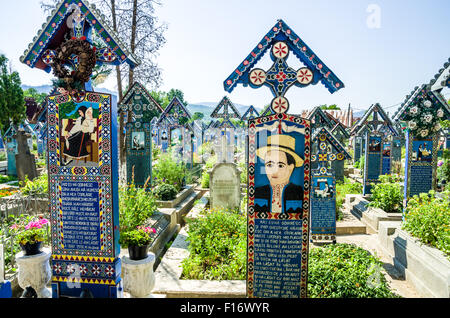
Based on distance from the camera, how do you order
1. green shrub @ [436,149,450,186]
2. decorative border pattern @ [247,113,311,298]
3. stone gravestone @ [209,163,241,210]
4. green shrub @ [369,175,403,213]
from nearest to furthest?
decorative border pattern @ [247,113,311,298], green shrub @ [369,175,403,213], stone gravestone @ [209,163,241,210], green shrub @ [436,149,450,186]

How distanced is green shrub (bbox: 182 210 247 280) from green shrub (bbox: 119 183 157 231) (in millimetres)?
1304

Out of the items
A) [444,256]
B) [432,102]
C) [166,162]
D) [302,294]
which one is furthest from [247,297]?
[166,162]

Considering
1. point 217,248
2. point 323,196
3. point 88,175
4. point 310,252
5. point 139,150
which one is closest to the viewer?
point 88,175

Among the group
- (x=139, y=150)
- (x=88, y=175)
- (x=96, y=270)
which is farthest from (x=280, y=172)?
(x=139, y=150)

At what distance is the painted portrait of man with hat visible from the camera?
4.54 meters

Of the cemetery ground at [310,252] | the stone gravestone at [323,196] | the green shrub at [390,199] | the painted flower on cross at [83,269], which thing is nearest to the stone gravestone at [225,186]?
the cemetery ground at [310,252]

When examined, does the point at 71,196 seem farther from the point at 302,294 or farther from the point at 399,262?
the point at 399,262

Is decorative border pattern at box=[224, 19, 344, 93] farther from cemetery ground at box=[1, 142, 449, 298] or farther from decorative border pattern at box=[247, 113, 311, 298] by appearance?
cemetery ground at box=[1, 142, 449, 298]

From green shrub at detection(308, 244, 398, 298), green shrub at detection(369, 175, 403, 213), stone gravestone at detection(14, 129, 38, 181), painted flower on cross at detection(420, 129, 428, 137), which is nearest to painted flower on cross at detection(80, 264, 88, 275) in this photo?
green shrub at detection(308, 244, 398, 298)

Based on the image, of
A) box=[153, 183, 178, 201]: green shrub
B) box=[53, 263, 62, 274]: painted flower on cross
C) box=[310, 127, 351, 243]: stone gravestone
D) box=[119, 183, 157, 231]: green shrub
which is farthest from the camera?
box=[153, 183, 178, 201]: green shrub

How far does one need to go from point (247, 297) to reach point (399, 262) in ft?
12.4

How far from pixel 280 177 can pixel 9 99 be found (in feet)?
88.0

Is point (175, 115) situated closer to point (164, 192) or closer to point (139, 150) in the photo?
point (139, 150)

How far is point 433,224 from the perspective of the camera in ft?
19.4
